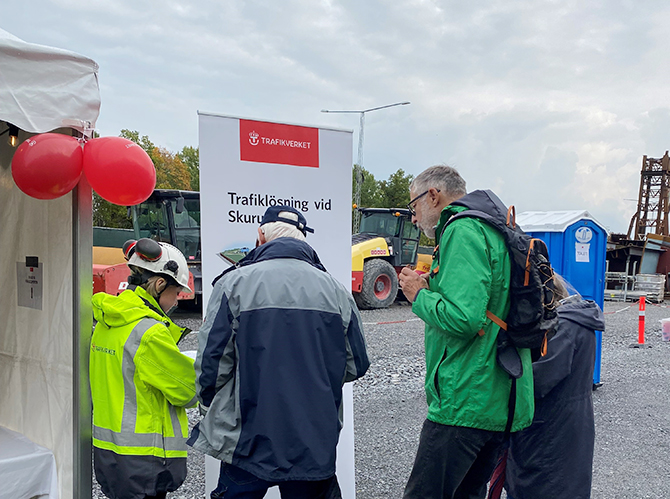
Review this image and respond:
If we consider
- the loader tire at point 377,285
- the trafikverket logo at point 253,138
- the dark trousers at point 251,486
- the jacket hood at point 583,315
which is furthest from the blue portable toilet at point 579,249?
the loader tire at point 377,285

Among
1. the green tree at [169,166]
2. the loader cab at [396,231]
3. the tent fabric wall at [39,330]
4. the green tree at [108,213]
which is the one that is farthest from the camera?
the green tree at [169,166]

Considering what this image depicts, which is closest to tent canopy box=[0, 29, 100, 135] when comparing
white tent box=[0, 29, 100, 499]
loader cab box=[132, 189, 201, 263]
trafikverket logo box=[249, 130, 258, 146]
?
white tent box=[0, 29, 100, 499]

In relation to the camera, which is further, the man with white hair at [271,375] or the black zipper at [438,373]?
the black zipper at [438,373]

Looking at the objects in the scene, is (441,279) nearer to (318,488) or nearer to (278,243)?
(278,243)

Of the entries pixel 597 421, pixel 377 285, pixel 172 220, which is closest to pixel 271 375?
pixel 597 421

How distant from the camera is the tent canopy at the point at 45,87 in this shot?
6.40 ft

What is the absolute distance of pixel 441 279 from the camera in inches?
82.7

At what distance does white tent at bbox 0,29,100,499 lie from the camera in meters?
2.02

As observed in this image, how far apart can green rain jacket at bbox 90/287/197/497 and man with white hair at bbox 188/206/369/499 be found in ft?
0.77

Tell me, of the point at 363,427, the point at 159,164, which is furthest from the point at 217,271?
the point at 159,164

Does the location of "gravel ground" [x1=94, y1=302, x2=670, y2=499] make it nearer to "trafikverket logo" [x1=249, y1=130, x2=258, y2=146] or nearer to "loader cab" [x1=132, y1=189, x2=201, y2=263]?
"trafikverket logo" [x1=249, y1=130, x2=258, y2=146]

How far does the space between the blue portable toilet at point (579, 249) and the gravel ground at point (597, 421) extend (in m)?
1.38

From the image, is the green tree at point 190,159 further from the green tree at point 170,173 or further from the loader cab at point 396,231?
the loader cab at point 396,231

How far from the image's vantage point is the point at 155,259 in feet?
7.75
